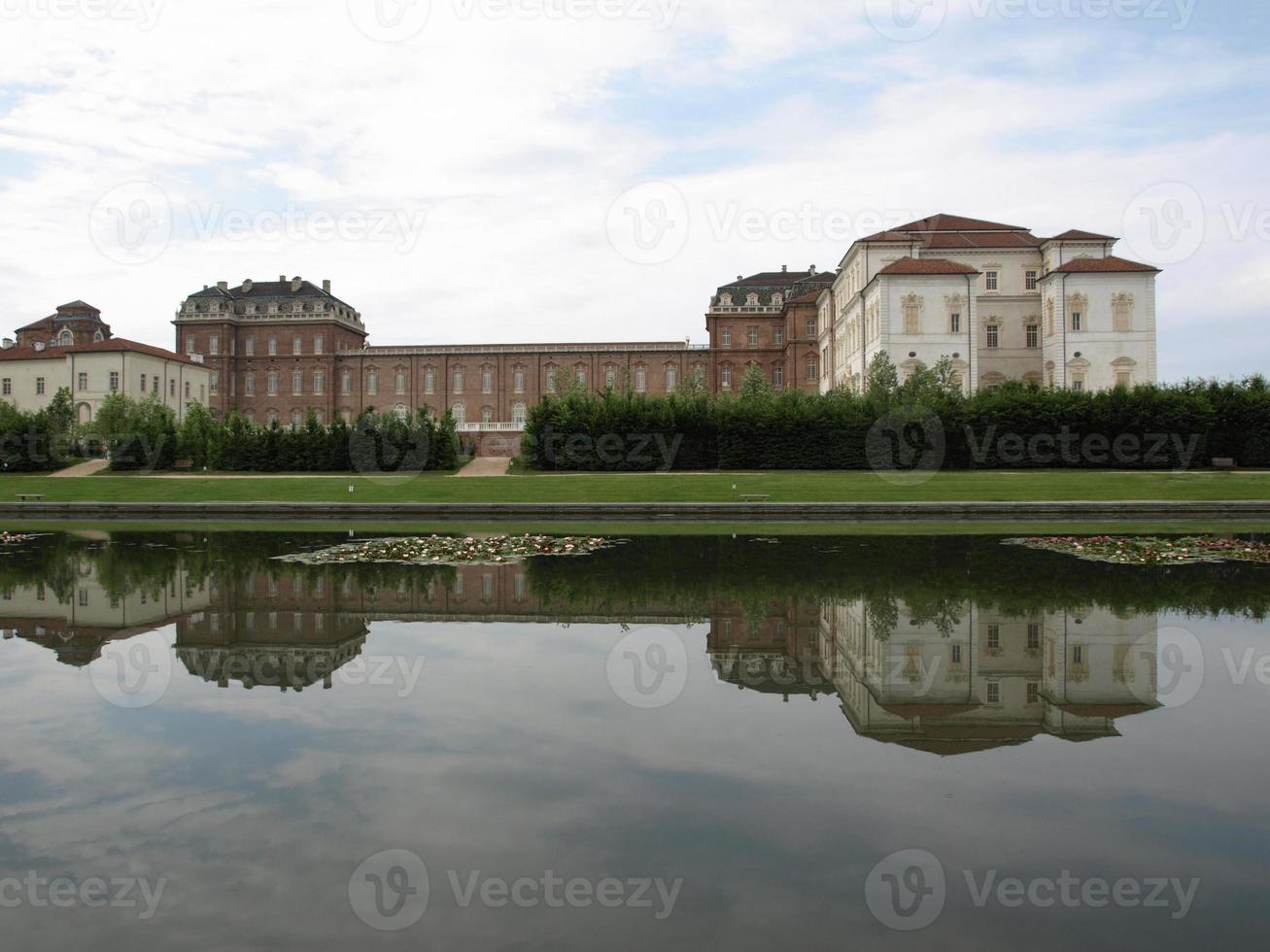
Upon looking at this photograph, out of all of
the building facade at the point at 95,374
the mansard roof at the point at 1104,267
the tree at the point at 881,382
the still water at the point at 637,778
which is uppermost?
the mansard roof at the point at 1104,267

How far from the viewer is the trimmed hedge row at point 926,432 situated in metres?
42.9

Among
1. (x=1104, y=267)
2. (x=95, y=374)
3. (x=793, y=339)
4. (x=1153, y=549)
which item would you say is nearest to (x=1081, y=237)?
(x=1104, y=267)

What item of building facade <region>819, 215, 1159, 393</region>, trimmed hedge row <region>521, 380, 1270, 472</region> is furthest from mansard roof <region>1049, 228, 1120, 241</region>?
trimmed hedge row <region>521, 380, 1270, 472</region>

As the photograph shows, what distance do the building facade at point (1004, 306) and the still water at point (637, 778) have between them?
157ft

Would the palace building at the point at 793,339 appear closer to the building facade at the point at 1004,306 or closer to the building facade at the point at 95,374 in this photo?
the building facade at the point at 1004,306

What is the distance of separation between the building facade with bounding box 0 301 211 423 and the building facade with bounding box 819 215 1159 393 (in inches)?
1981

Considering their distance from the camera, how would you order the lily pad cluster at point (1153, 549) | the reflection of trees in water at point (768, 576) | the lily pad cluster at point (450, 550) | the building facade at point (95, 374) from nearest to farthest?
the reflection of trees in water at point (768, 576)
the lily pad cluster at point (1153, 549)
the lily pad cluster at point (450, 550)
the building facade at point (95, 374)

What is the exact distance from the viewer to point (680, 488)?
3388 cm

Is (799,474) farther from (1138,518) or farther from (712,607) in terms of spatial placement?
(712,607)

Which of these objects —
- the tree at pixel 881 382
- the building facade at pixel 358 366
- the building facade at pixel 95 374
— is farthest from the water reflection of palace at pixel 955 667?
the building facade at pixel 358 366

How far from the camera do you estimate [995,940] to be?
384 cm

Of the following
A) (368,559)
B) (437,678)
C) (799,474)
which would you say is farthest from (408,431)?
(437,678)

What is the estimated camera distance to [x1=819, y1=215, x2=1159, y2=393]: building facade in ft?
190

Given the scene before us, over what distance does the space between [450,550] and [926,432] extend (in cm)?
3049
